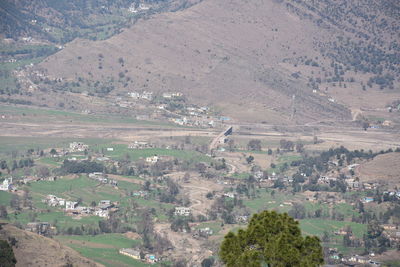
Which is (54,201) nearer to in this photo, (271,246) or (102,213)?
(102,213)

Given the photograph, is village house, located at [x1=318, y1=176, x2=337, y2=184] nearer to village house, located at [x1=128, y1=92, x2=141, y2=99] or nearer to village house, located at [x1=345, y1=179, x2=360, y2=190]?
village house, located at [x1=345, y1=179, x2=360, y2=190]

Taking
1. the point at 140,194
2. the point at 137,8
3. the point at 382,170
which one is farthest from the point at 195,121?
the point at 137,8

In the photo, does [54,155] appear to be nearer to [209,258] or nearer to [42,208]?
[42,208]

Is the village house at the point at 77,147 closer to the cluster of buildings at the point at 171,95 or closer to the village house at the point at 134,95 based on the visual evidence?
the village house at the point at 134,95

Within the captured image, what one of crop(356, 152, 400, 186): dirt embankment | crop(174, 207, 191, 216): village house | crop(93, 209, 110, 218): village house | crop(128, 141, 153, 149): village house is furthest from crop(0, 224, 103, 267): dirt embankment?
crop(128, 141, 153, 149): village house

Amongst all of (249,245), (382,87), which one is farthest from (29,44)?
(249,245)

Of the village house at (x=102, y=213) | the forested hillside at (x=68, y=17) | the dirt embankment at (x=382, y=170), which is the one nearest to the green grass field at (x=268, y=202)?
the dirt embankment at (x=382, y=170)
